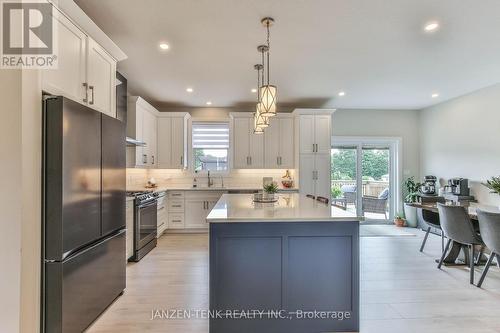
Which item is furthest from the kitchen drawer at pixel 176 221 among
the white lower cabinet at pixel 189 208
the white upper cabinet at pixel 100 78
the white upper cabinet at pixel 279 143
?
the white upper cabinet at pixel 100 78

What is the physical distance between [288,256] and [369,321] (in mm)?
984

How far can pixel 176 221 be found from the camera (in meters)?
5.48

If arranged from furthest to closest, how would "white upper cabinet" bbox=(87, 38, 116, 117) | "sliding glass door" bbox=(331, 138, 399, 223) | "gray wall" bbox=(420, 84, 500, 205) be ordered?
"sliding glass door" bbox=(331, 138, 399, 223), "gray wall" bbox=(420, 84, 500, 205), "white upper cabinet" bbox=(87, 38, 116, 117)

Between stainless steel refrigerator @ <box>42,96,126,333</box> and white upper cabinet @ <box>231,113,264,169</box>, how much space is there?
3.34 meters

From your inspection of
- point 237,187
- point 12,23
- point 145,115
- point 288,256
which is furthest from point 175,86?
point 288,256

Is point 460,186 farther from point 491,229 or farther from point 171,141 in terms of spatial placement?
point 171,141

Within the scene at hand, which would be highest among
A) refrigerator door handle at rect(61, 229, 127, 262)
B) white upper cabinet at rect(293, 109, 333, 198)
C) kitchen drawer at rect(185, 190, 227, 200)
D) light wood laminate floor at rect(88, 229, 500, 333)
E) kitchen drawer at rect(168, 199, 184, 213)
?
white upper cabinet at rect(293, 109, 333, 198)

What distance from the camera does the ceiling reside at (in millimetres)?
2414

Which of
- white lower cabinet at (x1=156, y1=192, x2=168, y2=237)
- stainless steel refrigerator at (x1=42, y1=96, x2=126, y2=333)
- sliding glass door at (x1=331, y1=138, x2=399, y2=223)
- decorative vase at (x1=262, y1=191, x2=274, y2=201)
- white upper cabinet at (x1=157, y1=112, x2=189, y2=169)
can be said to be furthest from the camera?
sliding glass door at (x1=331, y1=138, x2=399, y2=223)

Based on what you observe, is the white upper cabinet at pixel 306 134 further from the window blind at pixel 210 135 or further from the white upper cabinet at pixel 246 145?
the window blind at pixel 210 135

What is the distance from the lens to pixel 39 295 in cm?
182

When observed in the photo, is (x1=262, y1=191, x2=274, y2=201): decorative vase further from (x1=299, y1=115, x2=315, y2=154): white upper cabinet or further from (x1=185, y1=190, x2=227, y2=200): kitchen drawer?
(x1=299, y1=115, x2=315, y2=154): white upper cabinet

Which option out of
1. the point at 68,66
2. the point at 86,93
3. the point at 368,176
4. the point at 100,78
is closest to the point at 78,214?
the point at 86,93

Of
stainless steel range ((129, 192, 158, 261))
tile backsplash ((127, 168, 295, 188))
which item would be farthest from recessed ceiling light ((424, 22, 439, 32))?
stainless steel range ((129, 192, 158, 261))
